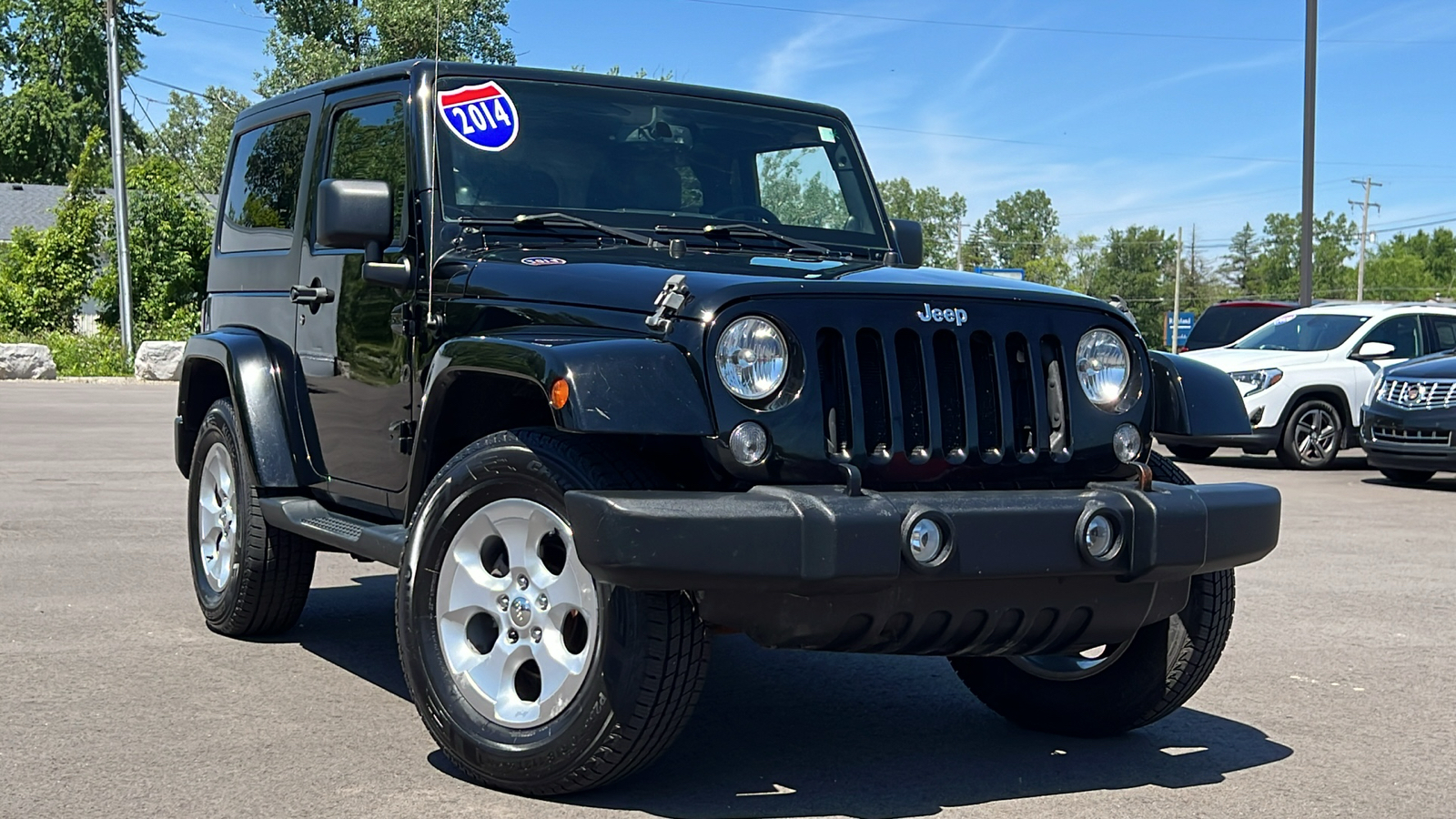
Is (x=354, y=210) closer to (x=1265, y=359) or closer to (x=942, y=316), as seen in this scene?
(x=942, y=316)

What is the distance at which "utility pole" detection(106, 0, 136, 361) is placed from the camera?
1223 inches

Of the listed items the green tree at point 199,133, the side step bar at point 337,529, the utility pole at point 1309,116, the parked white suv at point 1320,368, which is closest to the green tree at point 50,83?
the green tree at point 199,133

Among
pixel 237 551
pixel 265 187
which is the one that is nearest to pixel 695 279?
pixel 237 551

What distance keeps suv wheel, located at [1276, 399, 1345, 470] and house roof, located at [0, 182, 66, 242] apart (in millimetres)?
48424

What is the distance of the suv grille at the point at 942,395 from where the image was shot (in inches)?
157

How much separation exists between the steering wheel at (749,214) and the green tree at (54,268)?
31.0 m

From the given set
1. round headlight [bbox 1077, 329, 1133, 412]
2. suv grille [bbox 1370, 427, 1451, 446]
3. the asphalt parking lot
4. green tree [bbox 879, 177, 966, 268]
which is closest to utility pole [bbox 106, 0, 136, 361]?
suv grille [bbox 1370, 427, 1451, 446]

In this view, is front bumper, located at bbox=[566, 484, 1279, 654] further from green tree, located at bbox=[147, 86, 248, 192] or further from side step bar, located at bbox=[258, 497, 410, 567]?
green tree, located at bbox=[147, 86, 248, 192]

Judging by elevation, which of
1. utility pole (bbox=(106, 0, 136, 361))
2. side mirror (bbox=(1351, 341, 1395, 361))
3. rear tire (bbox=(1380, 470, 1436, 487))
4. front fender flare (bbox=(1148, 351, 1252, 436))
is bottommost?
rear tire (bbox=(1380, 470, 1436, 487))

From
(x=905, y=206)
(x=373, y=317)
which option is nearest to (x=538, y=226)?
(x=373, y=317)

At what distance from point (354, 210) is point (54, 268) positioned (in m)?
31.5

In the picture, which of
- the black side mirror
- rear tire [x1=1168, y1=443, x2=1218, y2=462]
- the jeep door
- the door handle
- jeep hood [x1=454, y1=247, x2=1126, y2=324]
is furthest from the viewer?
rear tire [x1=1168, y1=443, x2=1218, y2=462]

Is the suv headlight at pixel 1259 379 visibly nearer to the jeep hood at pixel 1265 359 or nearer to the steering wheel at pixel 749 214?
the jeep hood at pixel 1265 359

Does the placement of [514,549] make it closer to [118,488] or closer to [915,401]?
[915,401]
